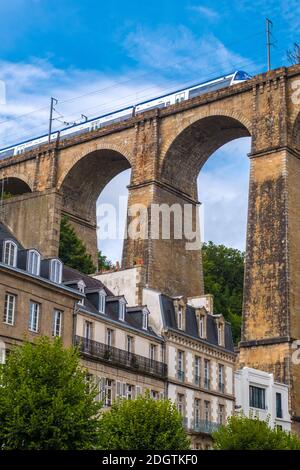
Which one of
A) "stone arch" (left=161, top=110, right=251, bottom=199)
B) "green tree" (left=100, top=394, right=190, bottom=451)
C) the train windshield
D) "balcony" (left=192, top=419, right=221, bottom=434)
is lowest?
"green tree" (left=100, top=394, right=190, bottom=451)

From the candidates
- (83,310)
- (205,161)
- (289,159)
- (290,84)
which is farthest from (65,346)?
(205,161)

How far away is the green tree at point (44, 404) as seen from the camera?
21.9m

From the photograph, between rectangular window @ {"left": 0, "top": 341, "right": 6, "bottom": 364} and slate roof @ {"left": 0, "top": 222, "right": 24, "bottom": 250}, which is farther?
slate roof @ {"left": 0, "top": 222, "right": 24, "bottom": 250}

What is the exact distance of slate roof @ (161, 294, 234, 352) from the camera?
35.9 meters

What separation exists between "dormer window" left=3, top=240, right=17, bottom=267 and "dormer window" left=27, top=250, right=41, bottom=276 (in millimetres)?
634

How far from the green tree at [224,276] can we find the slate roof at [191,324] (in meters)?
26.3

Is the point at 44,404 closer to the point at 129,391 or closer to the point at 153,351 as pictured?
the point at 129,391

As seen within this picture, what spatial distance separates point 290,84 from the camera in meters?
47.6

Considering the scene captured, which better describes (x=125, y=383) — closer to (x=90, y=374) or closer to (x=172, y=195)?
(x=90, y=374)

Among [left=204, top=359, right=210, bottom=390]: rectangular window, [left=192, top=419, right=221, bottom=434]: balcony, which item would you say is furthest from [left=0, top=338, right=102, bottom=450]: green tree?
[left=204, top=359, right=210, bottom=390]: rectangular window

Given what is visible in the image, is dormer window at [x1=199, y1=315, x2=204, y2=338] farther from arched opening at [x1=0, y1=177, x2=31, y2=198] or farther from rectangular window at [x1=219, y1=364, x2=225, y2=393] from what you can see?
arched opening at [x1=0, y1=177, x2=31, y2=198]

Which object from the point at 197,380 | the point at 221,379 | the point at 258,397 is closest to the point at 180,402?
the point at 197,380

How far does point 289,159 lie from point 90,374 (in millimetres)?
20343

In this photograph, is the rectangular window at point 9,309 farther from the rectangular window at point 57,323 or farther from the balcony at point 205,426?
the balcony at point 205,426
